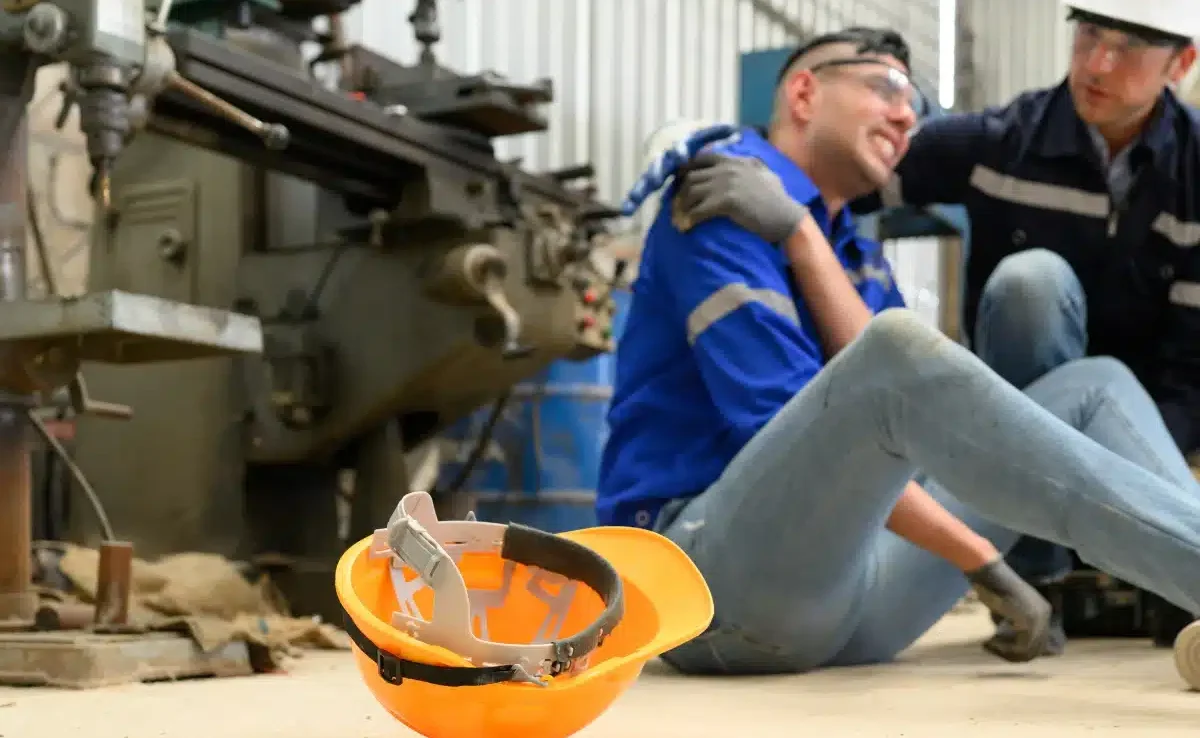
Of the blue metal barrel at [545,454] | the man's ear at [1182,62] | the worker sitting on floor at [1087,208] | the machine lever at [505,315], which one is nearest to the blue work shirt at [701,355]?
the worker sitting on floor at [1087,208]

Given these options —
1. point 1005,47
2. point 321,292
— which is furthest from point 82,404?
point 1005,47

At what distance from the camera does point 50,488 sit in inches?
106

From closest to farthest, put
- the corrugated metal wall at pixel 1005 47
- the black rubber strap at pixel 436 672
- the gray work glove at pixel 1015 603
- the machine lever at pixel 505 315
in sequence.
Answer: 1. the black rubber strap at pixel 436 672
2. the gray work glove at pixel 1015 603
3. the machine lever at pixel 505 315
4. the corrugated metal wall at pixel 1005 47

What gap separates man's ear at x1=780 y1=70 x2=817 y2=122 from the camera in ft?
5.77

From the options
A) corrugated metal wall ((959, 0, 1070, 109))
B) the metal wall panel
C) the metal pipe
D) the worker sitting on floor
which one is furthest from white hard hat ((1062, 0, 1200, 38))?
corrugated metal wall ((959, 0, 1070, 109))

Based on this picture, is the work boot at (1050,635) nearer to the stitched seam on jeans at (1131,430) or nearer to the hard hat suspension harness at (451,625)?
the stitched seam on jeans at (1131,430)

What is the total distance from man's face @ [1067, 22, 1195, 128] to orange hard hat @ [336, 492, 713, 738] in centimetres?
129

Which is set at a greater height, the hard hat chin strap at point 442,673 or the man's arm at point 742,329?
the man's arm at point 742,329

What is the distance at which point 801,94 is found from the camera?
1.76 meters

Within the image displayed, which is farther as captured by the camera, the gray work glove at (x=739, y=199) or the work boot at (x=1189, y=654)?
the gray work glove at (x=739, y=199)

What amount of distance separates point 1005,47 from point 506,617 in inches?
195

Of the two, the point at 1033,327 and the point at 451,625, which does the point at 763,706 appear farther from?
the point at 1033,327

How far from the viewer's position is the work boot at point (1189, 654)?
56.4 inches

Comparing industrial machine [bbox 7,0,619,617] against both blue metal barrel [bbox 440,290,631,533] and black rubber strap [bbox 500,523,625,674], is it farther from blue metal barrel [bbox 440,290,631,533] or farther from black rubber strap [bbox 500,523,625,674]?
black rubber strap [bbox 500,523,625,674]
